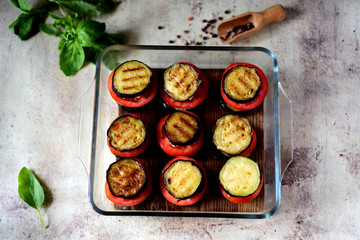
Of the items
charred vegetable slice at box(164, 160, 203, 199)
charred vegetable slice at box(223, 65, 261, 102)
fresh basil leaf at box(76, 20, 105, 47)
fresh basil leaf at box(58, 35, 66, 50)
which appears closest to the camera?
charred vegetable slice at box(164, 160, 203, 199)

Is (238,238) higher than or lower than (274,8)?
lower

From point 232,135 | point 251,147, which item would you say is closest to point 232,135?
point 232,135

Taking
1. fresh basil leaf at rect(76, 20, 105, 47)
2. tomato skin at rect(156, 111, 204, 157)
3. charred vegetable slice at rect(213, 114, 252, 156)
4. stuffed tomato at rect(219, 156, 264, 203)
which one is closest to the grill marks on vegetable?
tomato skin at rect(156, 111, 204, 157)

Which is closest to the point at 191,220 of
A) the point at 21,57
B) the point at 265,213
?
the point at 265,213

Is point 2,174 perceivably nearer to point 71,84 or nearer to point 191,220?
point 71,84

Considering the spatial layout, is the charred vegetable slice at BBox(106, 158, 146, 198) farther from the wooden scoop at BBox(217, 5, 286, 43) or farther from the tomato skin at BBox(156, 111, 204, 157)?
the wooden scoop at BBox(217, 5, 286, 43)

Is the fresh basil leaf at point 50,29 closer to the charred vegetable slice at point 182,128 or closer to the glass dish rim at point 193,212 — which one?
the glass dish rim at point 193,212
